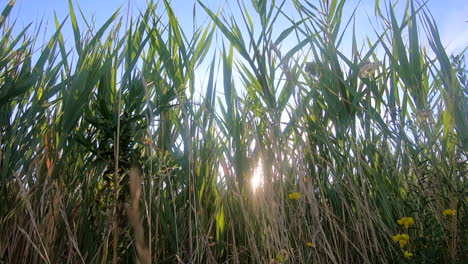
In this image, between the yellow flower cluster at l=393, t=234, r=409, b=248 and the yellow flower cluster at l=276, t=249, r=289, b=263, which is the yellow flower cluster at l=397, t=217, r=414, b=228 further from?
the yellow flower cluster at l=276, t=249, r=289, b=263

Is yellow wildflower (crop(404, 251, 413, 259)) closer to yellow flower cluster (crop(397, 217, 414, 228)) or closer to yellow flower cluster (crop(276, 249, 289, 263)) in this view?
yellow flower cluster (crop(397, 217, 414, 228))

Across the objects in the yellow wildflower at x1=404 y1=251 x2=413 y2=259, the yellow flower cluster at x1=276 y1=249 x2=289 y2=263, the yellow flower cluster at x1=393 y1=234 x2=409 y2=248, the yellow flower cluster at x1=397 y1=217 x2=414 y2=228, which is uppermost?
the yellow flower cluster at x1=397 y1=217 x2=414 y2=228

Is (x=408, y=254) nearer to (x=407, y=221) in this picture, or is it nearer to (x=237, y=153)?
(x=407, y=221)

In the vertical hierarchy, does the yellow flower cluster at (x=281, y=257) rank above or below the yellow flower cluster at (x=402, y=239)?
below

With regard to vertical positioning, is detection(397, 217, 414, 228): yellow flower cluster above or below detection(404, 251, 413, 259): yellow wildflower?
above

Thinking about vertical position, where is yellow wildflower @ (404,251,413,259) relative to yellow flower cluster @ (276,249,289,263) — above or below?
below

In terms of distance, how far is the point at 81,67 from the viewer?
1.45m

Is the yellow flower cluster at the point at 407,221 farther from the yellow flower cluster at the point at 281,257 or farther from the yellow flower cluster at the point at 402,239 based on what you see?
the yellow flower cluster at the point at 281,257

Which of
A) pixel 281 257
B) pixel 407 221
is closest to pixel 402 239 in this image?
pixel 407 221

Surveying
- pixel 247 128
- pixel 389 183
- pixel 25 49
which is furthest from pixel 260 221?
pixel 25 49

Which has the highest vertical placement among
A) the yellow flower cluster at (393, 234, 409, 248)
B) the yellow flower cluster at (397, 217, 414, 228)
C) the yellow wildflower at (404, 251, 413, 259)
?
the yellow flower cluster at (397, 217, 414, 228)

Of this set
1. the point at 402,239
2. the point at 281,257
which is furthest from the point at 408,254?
the point at 281,257

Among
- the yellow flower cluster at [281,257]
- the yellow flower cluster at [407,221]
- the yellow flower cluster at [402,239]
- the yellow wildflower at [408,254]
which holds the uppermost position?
the yellow flower cluster at [407,221]

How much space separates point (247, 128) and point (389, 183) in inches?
18.6
